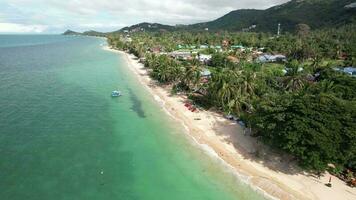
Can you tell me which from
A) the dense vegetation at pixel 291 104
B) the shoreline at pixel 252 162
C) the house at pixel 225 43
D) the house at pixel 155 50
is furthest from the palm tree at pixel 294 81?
the house at pixel 225 43

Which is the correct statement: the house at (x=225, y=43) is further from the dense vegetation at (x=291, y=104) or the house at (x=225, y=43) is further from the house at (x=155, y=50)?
the dense vegetation at (x=291, y=104)

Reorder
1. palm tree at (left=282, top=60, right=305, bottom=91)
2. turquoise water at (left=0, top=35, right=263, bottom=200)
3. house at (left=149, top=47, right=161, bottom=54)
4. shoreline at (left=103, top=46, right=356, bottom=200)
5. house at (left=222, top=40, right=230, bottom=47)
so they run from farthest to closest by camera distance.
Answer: house at (left=222, top=40, right=230, bottom=47), house at (left=149, top=47, right=161, bottom=54), palm tree at (left=282, top=60, right=305, bottom=91), turquoise water at (left=0, top=35, right=263, bottom=200), shoreline at (left=103, top=46, right=356, bottom=200)

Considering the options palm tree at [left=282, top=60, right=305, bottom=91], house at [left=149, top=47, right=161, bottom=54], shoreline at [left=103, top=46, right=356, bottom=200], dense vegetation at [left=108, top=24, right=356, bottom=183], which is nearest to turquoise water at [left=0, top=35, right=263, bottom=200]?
shoreline at [left=103, top=46, right=356, bottom=200]

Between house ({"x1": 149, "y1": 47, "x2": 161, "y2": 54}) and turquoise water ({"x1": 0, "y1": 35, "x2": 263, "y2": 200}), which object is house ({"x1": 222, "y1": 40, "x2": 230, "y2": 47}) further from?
turquoise water ({"x1": 0, "y1": 35, "x2": 263, "y2": 200})

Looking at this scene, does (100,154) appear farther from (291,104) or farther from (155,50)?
(155,50)

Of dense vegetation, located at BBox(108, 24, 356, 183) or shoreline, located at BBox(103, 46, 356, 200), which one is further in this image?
dense vegetation, located at BBox(108, 24, 356, 183)

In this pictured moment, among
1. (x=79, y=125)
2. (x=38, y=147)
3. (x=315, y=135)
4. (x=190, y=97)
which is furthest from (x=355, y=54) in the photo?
(x=38, y=147)

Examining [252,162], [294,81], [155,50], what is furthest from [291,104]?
[155,50]
